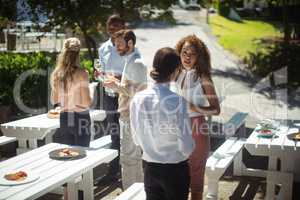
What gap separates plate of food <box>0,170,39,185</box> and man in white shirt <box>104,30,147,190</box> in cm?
140

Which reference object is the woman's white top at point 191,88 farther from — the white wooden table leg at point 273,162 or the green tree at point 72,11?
the green tree at point 72,11

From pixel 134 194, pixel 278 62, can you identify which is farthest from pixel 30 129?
pixel 278 62

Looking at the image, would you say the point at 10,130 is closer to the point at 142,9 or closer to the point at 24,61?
the point at 24,61

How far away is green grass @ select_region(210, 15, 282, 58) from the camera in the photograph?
21406 mm

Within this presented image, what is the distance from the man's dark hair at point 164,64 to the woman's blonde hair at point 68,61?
1.98 meters

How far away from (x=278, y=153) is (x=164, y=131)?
235 cm

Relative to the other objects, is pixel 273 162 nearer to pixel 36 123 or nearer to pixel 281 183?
pixel 281 183

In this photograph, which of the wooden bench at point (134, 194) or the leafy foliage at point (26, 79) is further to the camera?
the leafy foliage at point (26, 79)

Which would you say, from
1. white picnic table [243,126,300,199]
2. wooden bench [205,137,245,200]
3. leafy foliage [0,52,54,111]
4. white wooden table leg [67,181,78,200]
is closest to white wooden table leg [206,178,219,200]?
wooden bench [205,137,245,200]

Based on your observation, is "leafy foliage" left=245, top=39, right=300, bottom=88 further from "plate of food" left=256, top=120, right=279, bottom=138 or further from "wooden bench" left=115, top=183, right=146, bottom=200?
"wooden bench" left=115, top=183, right=146, bottom=200

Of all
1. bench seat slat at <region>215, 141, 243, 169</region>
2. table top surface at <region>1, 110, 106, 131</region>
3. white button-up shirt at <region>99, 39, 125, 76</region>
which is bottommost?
bench seat slat at <region>215, 141, 243, 169</region>

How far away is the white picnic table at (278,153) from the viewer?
5293 mm

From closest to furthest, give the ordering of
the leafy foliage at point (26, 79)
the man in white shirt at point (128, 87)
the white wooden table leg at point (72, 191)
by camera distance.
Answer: the man in white shirt at point (128, 87) < the white wooden table leg at point (72, 191) < the leafy foliage at point (26, 79)

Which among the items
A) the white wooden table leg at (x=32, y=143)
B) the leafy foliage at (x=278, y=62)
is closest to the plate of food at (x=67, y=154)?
the white wooden table leg at (x=32, y=143)
